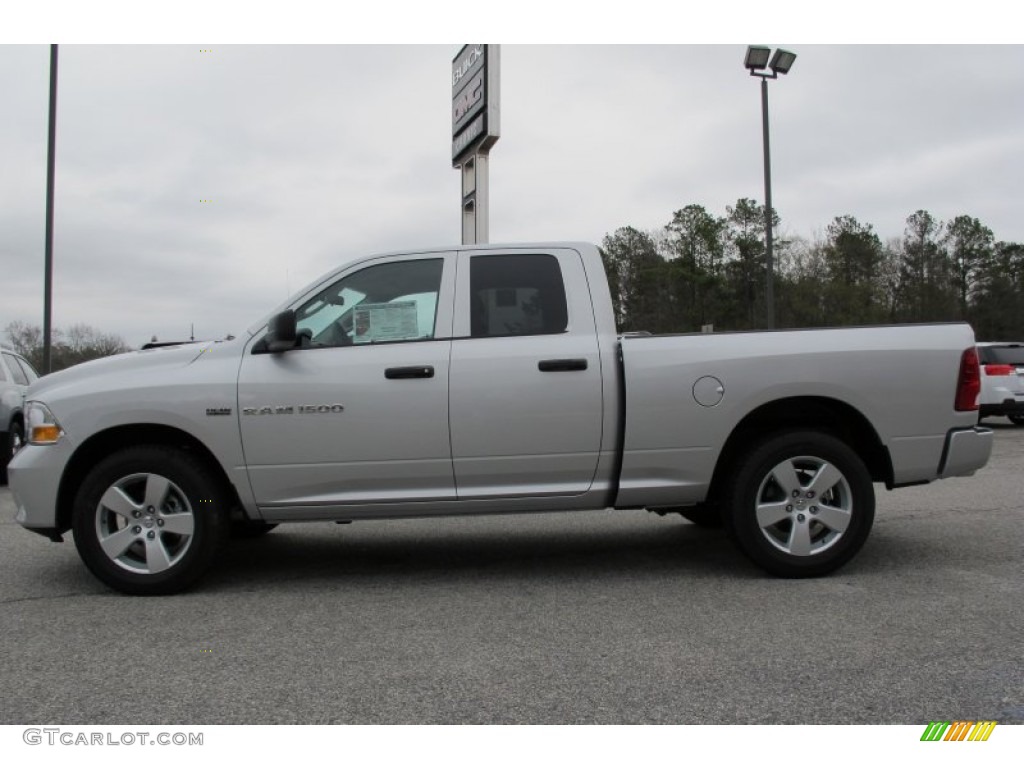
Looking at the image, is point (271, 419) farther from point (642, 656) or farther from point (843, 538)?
point (843, 538)

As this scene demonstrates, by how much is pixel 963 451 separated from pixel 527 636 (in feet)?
9.53

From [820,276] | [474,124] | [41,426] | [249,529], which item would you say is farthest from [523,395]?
[820,276]

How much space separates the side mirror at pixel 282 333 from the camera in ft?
15.8

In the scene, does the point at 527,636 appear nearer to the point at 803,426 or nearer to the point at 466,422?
the point at 466,422

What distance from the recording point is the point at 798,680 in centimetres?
338

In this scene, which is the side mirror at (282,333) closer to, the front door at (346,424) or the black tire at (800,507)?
the front door at (346,424)

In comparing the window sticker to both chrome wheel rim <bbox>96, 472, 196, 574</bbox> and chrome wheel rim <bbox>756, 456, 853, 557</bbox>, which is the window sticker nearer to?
chrome wheel rim <bbox>96, 472, 196, 574</bbox>

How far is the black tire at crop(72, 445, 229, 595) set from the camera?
481 centimetres

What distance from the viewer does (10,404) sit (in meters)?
10.4

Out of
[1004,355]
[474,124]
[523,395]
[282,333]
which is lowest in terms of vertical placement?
[523,395]

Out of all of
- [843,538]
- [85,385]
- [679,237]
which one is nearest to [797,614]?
[843,538]

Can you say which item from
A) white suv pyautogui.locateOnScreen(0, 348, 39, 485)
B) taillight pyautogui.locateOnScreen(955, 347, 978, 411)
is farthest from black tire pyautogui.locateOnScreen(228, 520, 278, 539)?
white suv pyautogui.locateOnScreen(0, 348, 39, 485)

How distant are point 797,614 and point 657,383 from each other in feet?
4.76

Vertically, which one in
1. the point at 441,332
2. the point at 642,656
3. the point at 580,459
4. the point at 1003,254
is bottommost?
the point at 642,656
